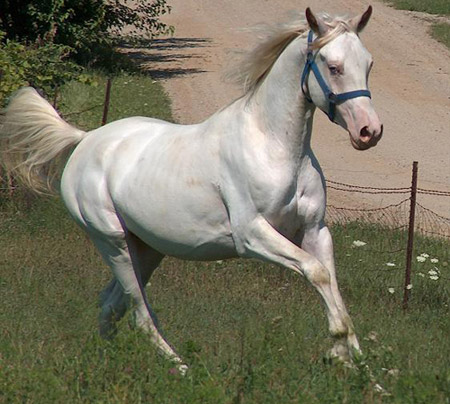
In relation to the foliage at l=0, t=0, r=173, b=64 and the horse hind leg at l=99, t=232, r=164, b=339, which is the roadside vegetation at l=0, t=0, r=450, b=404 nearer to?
the horse hind leg at l=99, t=232, r=164, b=339

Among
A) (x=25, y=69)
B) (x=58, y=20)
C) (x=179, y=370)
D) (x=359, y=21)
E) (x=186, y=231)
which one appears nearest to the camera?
(x=179, y=370)

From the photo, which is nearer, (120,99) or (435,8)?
(120,99)

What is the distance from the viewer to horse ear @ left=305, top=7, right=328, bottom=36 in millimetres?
6930

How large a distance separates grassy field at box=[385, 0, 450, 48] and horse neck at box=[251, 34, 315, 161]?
24161 millimetres

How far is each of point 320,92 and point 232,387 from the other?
180 centimetres

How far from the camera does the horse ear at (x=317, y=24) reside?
693 centimetres

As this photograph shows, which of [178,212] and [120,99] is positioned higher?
[178,212]

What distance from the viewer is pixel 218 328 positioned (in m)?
8.63

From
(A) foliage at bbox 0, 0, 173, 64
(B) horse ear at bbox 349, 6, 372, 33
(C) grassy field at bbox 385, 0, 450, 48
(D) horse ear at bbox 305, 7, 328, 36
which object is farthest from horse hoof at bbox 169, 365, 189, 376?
(C) grassy field at bbox 385, 0, 450, 48

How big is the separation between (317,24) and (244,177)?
955 millimetres

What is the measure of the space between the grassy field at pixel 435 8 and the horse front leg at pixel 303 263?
24435 millimetres

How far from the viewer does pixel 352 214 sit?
1523 centimetres

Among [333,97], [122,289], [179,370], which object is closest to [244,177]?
[333,97]

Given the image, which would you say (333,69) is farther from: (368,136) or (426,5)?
(426,5)
